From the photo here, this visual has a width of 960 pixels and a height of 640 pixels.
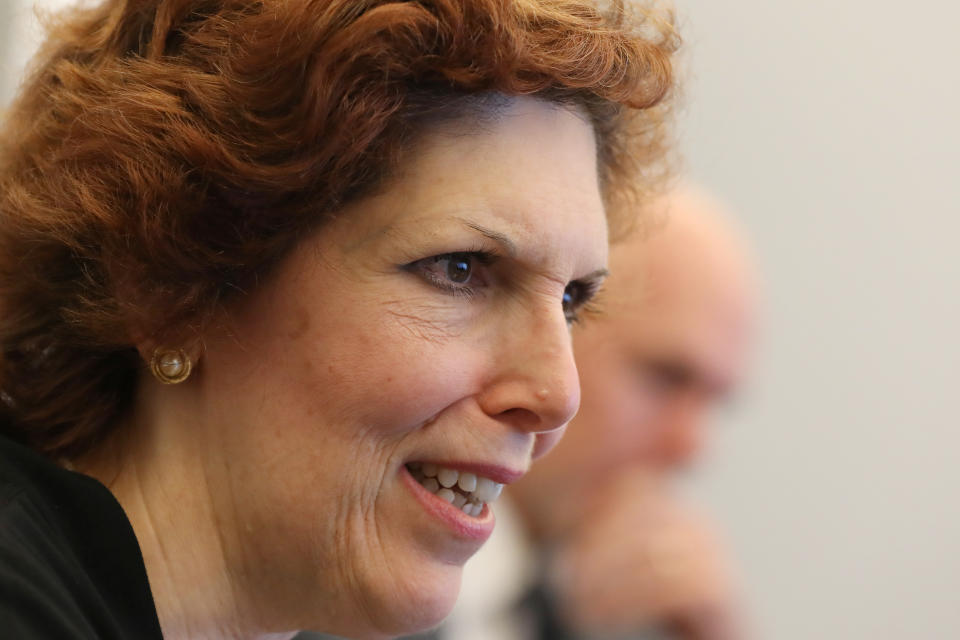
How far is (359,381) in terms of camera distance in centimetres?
123

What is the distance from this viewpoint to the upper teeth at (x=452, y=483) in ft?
4.34

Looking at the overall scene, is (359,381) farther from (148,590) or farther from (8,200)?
(8,200)

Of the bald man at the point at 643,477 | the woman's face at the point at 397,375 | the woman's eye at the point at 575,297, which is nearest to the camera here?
the woman's face at the point at 397,375

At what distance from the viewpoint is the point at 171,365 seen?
1290 mm

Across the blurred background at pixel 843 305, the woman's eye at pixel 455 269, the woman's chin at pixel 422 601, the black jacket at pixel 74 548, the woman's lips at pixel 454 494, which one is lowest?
the black jacket at pixel 74 548

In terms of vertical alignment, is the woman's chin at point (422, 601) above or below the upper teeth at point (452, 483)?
below

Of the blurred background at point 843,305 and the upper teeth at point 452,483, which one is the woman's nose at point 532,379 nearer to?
the upper teeth at point 452,483

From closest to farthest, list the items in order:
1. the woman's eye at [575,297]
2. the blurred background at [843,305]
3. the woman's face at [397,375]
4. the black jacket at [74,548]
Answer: the black jacket at [74,548] → the woman's face at [397,375] → the woman's eye at [575,297] → the blurred background at [843,305]

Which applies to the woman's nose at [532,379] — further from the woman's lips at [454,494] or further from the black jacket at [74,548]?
the black jacket at [74,548]

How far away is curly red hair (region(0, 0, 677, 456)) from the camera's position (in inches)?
46.6

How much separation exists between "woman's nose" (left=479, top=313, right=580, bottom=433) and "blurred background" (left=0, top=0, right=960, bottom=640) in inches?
96.8

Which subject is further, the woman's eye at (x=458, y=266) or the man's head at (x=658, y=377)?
the man's head at (x=658, y=377)

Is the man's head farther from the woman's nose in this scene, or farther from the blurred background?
the woman's nose

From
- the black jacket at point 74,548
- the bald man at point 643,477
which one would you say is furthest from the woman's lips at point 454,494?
the bald man at point 643,477
